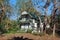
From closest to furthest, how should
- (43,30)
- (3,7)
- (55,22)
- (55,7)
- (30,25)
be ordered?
(3,7), (55,7), (43,30), (55,22), (30,25)

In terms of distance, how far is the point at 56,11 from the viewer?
3169 cm

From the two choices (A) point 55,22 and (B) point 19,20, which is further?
(B) point 19,20

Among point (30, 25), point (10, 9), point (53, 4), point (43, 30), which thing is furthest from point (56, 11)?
point (30, 25)

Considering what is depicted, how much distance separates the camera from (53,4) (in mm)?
30891

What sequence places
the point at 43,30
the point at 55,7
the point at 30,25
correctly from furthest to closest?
the point at 30,25, the point at 43,30, the point at 55,7

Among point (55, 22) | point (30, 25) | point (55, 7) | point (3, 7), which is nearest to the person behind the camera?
point (3, 7)

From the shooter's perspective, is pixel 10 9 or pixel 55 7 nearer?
pixel 10 9

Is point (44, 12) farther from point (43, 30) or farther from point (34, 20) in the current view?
point (34, 20)

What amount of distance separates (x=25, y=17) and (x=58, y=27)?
A: 13763 mm

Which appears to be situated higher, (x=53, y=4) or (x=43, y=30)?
(x=53, y=4)

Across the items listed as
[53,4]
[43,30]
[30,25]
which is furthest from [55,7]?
[30,25]

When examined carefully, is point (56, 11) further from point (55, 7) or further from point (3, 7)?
point (3, 7)

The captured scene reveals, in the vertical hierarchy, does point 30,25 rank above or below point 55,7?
below

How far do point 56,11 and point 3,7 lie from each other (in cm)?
1118
